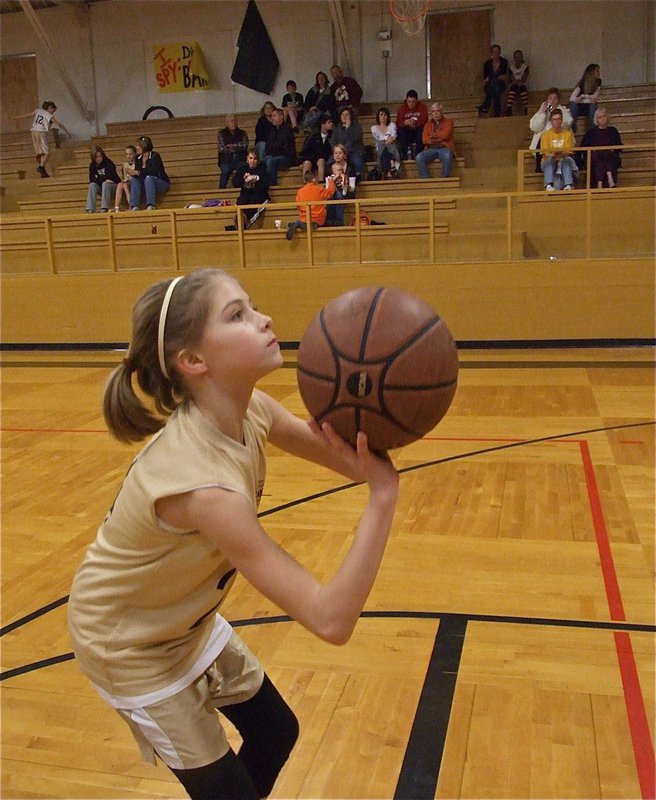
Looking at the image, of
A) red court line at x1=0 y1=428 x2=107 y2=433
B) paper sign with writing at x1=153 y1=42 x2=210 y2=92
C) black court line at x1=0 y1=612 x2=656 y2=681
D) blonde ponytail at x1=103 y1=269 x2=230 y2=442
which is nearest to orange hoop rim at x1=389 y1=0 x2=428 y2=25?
paper sign with writing at x1=153 y1=42 x2=210 y2=92

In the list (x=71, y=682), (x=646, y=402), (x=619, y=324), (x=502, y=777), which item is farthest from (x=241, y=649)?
(x=619, y=324)

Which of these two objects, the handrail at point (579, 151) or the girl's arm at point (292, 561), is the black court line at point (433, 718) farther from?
the handrail at point (579, 151)

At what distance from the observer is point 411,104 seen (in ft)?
40.0

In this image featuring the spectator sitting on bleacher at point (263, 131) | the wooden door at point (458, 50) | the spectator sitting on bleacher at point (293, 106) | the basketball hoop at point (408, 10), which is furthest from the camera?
the wooden door at point (458, 50)

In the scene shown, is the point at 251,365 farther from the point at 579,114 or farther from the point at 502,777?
the point at 579,114

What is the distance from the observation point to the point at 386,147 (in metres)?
11.7

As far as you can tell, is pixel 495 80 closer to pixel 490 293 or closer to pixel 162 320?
pixel 490 293

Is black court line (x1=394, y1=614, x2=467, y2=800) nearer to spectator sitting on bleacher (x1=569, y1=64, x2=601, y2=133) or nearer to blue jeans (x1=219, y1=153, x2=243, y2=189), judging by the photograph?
blue jeans (x1=219, y1=153, x2=243, y2=189)

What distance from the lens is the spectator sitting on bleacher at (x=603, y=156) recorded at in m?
10.1

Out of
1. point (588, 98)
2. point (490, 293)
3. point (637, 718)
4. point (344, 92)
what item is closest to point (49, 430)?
point (637, 718)

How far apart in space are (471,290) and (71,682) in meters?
7.59

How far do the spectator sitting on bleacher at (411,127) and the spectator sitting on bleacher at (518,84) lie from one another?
2069 millimetres

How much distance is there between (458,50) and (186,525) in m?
15.0

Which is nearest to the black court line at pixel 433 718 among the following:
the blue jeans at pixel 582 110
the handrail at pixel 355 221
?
the handrail at pixel 355 221
